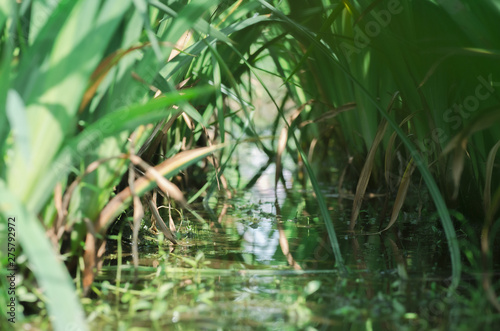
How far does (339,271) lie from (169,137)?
83cm

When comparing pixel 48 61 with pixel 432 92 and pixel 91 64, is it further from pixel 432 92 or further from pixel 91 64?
pixel 432 92

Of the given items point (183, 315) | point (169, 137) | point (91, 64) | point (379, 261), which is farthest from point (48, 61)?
point (169, 137)

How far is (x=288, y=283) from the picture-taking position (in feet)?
3.60

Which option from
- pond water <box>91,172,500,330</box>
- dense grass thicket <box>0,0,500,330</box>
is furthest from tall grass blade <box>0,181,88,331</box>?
pond water <box>91,172,500,330</box>

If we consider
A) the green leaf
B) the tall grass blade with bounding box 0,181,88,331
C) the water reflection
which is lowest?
the water reflection

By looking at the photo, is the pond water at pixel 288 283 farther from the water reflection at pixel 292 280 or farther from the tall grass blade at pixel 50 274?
the tall grass blade at pixel 50 274

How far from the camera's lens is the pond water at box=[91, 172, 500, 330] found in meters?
0.89

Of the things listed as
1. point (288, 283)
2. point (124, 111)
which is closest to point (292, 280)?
point (288, 283)

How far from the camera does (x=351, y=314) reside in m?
0.92

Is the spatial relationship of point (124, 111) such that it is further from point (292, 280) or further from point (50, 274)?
point (292, 280)

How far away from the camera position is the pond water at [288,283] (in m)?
0.89

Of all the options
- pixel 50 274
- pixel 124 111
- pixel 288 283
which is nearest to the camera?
pixel 50 274

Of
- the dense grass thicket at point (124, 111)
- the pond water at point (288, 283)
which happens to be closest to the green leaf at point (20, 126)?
the dense grass thicket at point (124, 111)

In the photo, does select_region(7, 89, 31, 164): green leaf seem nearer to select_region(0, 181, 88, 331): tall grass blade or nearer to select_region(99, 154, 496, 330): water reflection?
select_region(0, 181, 88, 331): tall grass blade
